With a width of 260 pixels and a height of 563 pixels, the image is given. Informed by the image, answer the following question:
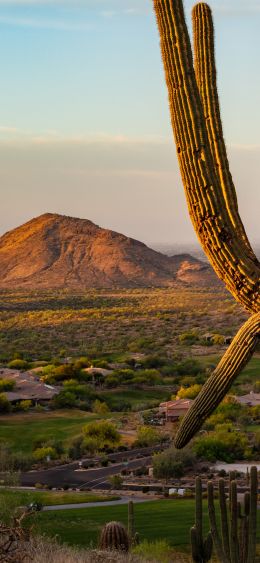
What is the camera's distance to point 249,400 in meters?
52.1

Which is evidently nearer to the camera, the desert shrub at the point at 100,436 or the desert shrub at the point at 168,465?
the desert shrub at the point at 168,465

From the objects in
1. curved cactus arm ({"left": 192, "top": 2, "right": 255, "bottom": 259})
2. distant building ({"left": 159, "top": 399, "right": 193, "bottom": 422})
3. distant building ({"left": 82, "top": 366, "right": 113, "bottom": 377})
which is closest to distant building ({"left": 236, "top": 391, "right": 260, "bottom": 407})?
distant building ({"left": 159, "top": 399, "right": 193, "bottom": 422})

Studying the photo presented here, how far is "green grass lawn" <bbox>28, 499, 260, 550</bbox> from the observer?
88.4ft

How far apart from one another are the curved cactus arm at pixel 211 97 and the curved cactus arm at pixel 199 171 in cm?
9

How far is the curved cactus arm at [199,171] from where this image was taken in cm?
927

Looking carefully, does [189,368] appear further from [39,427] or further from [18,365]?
[39,427]

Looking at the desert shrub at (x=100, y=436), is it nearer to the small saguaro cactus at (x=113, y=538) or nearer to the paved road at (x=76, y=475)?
the paved road at (x=76, y=475)

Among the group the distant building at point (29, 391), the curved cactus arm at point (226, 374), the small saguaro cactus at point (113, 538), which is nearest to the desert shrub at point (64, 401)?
the distant building at point (29, 391)

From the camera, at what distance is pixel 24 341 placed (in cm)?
9181

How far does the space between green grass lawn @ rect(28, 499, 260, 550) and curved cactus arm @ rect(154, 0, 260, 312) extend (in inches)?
685

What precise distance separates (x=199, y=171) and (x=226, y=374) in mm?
2015

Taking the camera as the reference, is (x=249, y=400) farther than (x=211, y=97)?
Yes

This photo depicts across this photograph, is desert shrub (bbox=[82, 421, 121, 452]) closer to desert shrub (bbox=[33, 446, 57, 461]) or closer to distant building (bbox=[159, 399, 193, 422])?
desert shrub (bbox=[33, 446, 57, 461])

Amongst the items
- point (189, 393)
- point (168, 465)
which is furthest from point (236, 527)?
point (189, 393)
